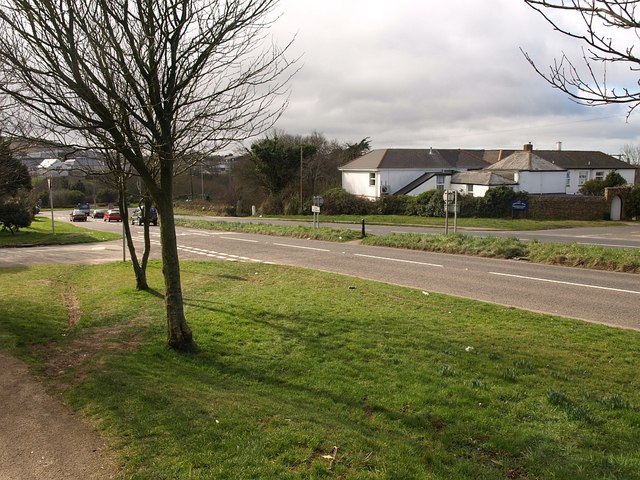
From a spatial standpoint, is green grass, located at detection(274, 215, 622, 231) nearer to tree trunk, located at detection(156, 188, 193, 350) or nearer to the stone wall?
the stone wall

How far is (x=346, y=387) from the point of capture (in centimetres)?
635

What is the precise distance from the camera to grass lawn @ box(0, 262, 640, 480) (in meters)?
4.41

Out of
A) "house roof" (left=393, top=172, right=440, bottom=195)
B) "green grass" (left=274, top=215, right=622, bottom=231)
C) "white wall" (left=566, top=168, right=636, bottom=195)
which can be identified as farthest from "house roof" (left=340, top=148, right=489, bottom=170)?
"green grass" (left=274, top=215, right=622, bottom=231)

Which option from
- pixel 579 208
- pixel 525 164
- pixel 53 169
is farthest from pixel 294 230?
pixel 525 164

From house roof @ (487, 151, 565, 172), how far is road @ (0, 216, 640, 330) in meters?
30.5

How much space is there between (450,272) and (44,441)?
13827 mm

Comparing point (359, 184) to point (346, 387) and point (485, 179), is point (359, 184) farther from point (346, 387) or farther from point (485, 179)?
point (346, 387)

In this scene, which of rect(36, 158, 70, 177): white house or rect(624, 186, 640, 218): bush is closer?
rect(36, 158, 70, 177): white house

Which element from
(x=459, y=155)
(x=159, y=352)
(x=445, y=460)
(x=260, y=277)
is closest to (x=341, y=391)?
(x=445, y=460)

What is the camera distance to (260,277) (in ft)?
53.1

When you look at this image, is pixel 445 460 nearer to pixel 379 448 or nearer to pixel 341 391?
pixel 379 448

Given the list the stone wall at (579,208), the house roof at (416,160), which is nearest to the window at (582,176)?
the house roof at (416,160)

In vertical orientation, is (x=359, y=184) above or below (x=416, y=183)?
above

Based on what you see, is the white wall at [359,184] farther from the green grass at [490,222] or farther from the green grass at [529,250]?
the green grass at [529,250]
